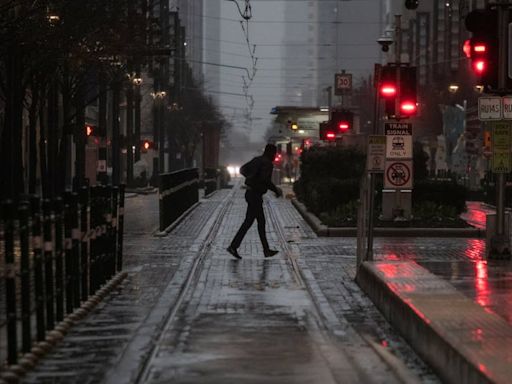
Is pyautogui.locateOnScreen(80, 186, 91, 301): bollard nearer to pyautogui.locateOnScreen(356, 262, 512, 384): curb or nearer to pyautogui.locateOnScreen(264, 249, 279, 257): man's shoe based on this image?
pyautogui.locateOnScreen(356, 262, 512, 384): curb

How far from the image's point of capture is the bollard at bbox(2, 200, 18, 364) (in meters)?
8.73

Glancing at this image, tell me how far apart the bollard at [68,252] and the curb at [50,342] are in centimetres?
15

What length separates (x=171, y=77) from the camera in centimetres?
10375

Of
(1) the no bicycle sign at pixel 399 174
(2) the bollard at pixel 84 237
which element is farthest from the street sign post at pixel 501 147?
(1) the no bicycle sign at pixel 399 174

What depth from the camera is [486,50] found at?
16016mm

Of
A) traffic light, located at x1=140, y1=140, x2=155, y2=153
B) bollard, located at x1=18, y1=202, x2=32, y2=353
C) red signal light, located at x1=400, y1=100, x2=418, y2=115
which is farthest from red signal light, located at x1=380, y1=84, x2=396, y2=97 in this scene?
traffic light, located at x1=140, y1=140, x2=155, y2=153

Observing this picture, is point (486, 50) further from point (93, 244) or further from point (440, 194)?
point (440, 194)

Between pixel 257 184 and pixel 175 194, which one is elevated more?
pixel 257 184

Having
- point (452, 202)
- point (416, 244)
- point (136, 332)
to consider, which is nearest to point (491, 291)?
point (136, 332)

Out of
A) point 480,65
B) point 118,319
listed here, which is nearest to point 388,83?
point 480,65

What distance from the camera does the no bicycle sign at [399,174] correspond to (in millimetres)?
24797

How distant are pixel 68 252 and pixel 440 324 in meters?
3.83

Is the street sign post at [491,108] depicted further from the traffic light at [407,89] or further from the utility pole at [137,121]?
the utility pole at [137,121]

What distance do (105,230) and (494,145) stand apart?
6503 mm
